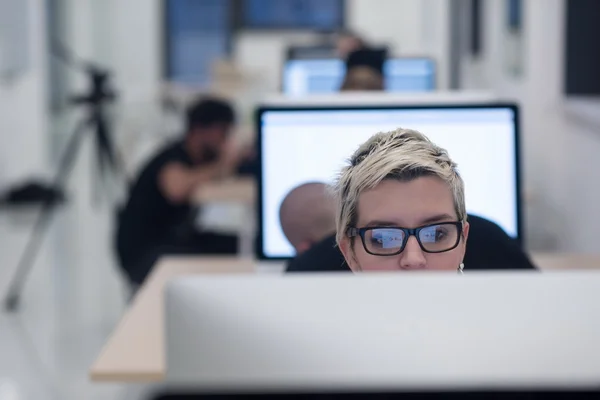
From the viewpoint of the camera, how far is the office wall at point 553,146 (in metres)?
3.27

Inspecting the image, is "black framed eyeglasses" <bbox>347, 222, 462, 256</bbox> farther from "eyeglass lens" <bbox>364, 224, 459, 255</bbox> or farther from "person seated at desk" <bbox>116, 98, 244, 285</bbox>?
"person seated at desk" <bbox>116, 98, 244, 285</bbox>

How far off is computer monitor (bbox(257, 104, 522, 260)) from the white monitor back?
4.14 feet

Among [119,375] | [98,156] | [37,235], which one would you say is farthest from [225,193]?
[119,375]

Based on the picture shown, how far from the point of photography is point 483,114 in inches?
75.3

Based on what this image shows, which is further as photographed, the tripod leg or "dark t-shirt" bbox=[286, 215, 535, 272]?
the tripod leg

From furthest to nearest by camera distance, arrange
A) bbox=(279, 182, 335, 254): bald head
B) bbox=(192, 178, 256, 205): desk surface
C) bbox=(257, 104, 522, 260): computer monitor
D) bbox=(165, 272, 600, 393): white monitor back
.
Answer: bbox=(192, 178, 256, 205): desk surface < bbox=(257, 104, 522, 260): computer monitor < bbox=(279, 182, 335, 254): bald head < bbox=(165, 272, 600, 393): white monitor back

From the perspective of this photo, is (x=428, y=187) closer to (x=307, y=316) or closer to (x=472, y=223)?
(x=472, y=223)

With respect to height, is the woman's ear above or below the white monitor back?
below

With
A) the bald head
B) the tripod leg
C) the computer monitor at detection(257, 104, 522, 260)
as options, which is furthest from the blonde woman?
the tripod leg

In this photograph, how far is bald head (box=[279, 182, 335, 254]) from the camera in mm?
1321

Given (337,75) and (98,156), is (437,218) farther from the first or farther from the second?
(98,156)

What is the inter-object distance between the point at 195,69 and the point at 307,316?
26.7ft

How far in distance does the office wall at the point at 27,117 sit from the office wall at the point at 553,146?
2.43 meters

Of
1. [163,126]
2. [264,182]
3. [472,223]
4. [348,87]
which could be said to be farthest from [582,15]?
[163,126]
